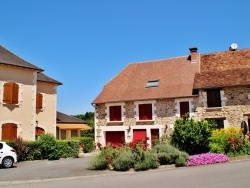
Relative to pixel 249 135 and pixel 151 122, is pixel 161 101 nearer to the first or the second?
pixel 151 122

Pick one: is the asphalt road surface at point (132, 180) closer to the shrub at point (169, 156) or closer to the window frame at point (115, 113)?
the shrub at point (169, 156)

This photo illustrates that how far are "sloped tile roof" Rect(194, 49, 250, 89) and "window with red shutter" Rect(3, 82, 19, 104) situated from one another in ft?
45.6

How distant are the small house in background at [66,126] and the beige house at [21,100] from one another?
3.89 m

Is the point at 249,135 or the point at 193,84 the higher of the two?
the point at 193,84

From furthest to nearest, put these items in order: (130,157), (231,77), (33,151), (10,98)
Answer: (231,77) < (10,98) < (33,151) < (130,157)

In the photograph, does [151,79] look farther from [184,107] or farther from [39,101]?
[39,101]

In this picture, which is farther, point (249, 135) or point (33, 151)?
point (33, 151)

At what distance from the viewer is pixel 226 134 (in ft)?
53.9

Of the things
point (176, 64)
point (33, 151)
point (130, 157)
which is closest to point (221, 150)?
point (130, 157)

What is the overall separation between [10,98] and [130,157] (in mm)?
12105

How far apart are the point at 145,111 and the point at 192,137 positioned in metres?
10.4

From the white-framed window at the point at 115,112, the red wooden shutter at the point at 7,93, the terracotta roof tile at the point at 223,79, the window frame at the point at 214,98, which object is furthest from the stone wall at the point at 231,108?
the red wooden shutter at the point at 7,93

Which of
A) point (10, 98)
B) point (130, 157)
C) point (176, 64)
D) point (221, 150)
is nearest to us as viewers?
point (130, 157)

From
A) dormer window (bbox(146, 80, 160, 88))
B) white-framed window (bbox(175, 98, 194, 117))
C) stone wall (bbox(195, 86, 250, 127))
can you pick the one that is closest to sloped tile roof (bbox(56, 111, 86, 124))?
dormer window (bbox(146, 80, 160, 88))
